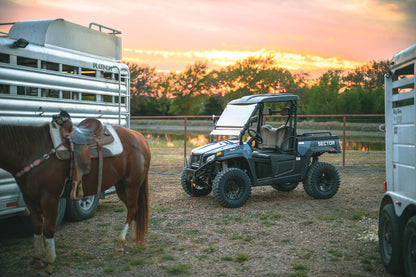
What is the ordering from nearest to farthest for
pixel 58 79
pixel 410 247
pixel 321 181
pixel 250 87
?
pixel 410 247
pixel 58 79
pixel 321 181
pixel 250 87

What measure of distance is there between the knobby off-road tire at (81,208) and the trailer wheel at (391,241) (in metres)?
4.38

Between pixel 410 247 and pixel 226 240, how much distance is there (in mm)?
2533

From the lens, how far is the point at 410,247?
3.47 m

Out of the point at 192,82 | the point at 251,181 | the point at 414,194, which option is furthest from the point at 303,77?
the point at 414,194

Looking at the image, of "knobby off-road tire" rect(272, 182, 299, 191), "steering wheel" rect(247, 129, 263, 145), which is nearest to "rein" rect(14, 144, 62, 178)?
"steering wheel" rect(247, 129, 263, 145)

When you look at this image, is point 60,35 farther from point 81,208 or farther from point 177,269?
point 177,269

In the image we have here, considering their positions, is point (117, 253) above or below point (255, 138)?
below

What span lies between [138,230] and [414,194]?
11.0 ft

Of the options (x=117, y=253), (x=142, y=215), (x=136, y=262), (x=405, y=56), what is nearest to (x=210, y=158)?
(x=142, y=215)

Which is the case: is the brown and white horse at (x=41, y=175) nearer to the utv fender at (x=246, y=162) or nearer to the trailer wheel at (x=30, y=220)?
the trailer wheel at (x=30, y=220)

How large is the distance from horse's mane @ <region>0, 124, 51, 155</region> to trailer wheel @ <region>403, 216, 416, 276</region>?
153 inches

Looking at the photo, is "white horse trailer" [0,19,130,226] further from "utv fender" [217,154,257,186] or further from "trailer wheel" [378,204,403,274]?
"trailer wheel" [378,204,403,274]

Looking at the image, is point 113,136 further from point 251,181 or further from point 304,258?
point 251,181

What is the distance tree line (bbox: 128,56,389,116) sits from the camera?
5516cm
